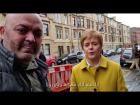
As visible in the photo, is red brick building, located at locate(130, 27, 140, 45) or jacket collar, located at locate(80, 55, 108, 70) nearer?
jacket collar, located at locate(80, 55, 108, 70)

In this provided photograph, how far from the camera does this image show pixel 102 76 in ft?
3.12

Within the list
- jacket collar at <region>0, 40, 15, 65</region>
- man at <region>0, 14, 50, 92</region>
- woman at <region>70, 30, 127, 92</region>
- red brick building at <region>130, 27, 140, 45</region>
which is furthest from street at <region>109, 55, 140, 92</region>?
jacket collar at <region>0, 40, 15, 65</region>

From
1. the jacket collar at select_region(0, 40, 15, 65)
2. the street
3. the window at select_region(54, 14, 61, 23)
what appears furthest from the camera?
the window at select_region(54, 14, 61, 23)

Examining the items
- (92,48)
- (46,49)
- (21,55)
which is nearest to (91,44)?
(92,48)

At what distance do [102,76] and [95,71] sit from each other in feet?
0.15

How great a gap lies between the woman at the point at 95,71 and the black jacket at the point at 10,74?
0.61 feet

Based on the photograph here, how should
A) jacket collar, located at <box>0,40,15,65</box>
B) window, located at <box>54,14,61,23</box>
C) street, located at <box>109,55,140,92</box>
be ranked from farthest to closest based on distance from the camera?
1. window, located at <box>54,14,61,23</box>
2. street, located at <box>109,55,140,92</box>
3. jacket collar, located at <box>0,40,15,65</box>

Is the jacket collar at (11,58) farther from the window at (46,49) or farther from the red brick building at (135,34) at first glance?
the red brick building at (135,34)

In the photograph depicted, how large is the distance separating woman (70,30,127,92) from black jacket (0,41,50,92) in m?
0.19

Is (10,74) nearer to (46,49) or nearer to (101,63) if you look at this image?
(46,49)

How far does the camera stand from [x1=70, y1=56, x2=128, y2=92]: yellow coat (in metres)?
0.94

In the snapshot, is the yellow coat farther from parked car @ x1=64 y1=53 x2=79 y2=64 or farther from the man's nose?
the man's nose
